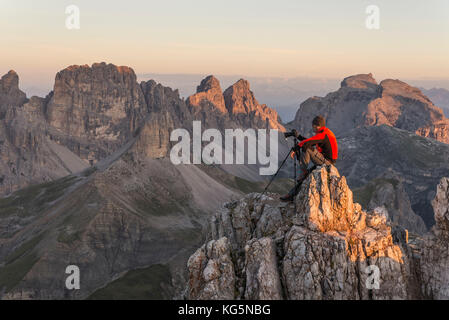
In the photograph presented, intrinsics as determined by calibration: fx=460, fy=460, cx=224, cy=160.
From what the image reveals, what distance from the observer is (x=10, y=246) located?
19000 cm

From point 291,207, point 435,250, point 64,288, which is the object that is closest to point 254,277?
point 291,207

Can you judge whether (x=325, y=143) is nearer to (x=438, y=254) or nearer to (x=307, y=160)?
(x=307, y=160)

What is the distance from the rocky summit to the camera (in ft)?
99.7

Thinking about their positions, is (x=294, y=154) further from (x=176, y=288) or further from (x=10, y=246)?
(x=10, y=246)

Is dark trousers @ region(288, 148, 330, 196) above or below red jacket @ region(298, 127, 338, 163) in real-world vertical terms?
below

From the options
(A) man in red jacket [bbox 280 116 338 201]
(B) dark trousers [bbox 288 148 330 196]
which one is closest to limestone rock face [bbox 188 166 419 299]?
(B) dark trousers [bbox 288 148 330 196]

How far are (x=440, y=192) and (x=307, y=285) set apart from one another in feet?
37.2

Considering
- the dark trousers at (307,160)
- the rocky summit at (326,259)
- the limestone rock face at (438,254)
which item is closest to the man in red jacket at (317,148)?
the dark trousers at (307,160)

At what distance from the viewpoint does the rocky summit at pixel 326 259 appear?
30.4 metres

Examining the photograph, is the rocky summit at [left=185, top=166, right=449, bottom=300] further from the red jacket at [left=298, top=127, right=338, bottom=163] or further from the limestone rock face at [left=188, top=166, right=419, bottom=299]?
the red jacket at [left=298, top=127, right=338, bottom=163]

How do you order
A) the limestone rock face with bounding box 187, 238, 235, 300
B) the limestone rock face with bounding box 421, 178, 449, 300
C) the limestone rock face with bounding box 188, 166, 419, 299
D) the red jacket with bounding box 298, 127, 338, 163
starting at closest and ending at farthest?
1. the limestone rock face with bounding box 188, 166, 419, 299
2. the limestone rock face with bounding box 187, 238, 235, 300
3. the limestone rock face with bounding box 421, 178, 449, 300
4. the red jacket with bounding box 298, 127, 338, 163

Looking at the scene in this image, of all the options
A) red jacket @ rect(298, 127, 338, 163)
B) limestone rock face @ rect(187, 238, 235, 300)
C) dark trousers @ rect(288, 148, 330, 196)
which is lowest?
limestone rock face @ rect(187, 238, 235, 300)

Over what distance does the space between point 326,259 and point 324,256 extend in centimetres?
23

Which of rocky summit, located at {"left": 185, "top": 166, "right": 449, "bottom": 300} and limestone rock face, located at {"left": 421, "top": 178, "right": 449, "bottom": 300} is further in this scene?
limestone rock face, located at {"left": 421, "top": 178, "right": 449, "bottom": 300}
